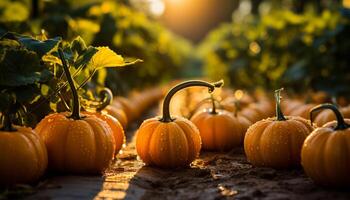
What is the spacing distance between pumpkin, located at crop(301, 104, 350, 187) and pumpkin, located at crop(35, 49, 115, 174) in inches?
53.8

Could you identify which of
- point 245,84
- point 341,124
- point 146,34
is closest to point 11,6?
point 146,34

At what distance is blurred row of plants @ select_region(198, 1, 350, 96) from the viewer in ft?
27.5

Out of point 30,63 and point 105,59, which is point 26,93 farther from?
point 105,59

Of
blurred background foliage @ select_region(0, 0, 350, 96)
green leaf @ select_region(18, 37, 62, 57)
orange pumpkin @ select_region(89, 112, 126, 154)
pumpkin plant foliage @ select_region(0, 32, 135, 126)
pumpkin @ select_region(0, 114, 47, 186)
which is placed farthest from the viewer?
blurred background foliage @ select_region(0, 0, 350, 96)

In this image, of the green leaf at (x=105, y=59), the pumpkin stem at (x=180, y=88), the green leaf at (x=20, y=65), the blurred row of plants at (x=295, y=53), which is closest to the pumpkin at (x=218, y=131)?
the pumpkin stem at (x=180, y=88)

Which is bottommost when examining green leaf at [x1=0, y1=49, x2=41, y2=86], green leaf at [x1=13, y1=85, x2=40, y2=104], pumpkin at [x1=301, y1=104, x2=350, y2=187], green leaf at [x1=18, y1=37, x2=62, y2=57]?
pumpkin at [x1=301, y1=104, x2=350, y2=187]

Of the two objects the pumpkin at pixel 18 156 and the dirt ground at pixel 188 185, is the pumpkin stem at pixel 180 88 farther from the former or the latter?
the pumpkin at pixel 18 156

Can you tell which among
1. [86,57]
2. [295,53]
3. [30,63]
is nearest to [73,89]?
[86,57]

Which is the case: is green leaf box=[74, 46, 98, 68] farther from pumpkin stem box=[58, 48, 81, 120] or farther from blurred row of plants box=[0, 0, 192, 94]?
blurred row of plants box=[0, 0, 192, 94]

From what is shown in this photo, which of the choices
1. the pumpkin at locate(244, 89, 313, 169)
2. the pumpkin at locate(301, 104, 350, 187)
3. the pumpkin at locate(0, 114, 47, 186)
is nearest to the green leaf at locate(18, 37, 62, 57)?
the pumpkin at locate(0, 114, 47, 186)

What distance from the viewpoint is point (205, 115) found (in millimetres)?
5383

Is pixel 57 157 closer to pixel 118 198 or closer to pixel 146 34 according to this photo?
pixel 118 198

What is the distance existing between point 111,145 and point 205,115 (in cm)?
145

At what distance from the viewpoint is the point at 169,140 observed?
4328 millimetres
